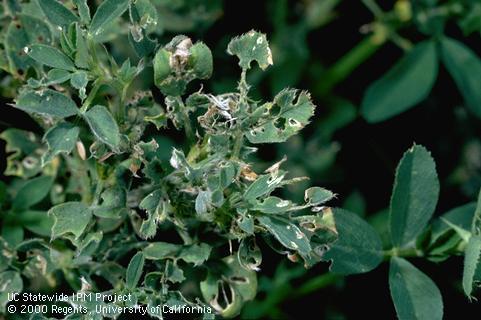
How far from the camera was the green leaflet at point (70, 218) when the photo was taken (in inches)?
67.7

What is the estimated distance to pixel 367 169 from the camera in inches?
127

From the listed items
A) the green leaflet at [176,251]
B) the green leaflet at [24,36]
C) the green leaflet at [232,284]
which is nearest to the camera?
the green leaflet at [176,251]

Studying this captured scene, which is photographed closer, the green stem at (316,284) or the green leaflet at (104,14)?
the green leaflet at (104,14)

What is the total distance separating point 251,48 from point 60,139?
45 cm

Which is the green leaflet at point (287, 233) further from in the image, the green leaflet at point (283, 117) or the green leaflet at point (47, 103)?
the green leaflet at point (47, 103)

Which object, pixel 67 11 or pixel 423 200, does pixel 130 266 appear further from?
pixel 423 200

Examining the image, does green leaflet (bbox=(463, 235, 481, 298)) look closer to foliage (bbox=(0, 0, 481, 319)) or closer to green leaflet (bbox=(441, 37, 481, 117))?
foliage (bbox=(0, 0, 481, 319))

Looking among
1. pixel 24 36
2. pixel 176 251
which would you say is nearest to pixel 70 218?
pixel 176 251

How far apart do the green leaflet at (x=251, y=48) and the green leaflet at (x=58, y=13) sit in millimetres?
354

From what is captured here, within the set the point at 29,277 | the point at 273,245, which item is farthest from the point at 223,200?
the point at 29,277

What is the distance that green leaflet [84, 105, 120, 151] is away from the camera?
5.42ft

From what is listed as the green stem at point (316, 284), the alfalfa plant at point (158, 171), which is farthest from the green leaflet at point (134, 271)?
the green stem at point (316, 284)

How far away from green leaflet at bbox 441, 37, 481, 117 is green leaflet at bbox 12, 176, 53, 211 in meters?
1.46

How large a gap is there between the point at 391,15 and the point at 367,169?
602 mm
